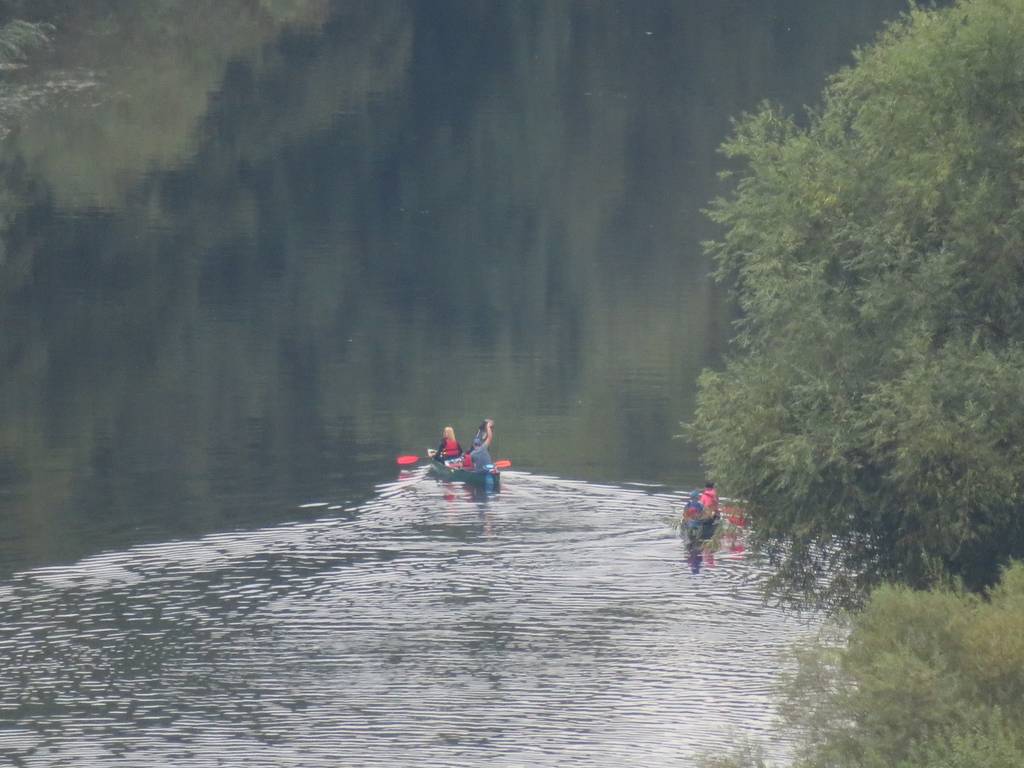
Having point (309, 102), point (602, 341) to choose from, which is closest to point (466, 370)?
point (602, 341)

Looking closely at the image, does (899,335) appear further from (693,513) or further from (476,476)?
(476,476)

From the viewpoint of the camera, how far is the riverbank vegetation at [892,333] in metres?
24.0

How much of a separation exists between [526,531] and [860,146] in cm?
1250

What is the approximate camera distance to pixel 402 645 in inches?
1197

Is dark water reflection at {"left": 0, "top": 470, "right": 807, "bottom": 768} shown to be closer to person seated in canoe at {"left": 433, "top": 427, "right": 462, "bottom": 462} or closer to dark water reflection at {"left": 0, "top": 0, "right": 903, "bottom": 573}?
person seated in canoe at {"left": 433, "top": 427, "right": 462, "bottom": 462}

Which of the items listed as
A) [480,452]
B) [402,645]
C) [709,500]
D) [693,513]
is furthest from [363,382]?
[402,645]

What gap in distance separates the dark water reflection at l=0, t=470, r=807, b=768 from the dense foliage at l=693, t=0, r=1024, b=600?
363cm

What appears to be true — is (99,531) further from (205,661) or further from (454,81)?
(454,81)

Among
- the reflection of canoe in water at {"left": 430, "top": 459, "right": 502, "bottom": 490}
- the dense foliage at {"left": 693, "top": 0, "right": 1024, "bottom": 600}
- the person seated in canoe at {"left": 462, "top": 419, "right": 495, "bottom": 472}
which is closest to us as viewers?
the dense foliage at {"left": 693, "top": 0, "right": 1024, "bottom": 600}

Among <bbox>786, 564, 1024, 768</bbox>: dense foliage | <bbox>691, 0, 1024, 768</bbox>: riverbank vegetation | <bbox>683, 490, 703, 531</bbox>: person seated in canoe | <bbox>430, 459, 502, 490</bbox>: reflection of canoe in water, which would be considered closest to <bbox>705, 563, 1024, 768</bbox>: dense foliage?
<bbox>786, 564, 1024, 768</bbox>: dense foliage

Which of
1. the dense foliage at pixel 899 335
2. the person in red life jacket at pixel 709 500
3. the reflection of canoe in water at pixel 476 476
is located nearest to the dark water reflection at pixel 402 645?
the person in red life jacket at pixel 709 500

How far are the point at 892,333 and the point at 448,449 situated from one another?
17336 mm

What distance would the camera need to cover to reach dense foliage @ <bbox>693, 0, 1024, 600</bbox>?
2400 cm

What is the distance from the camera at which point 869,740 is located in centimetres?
1856
